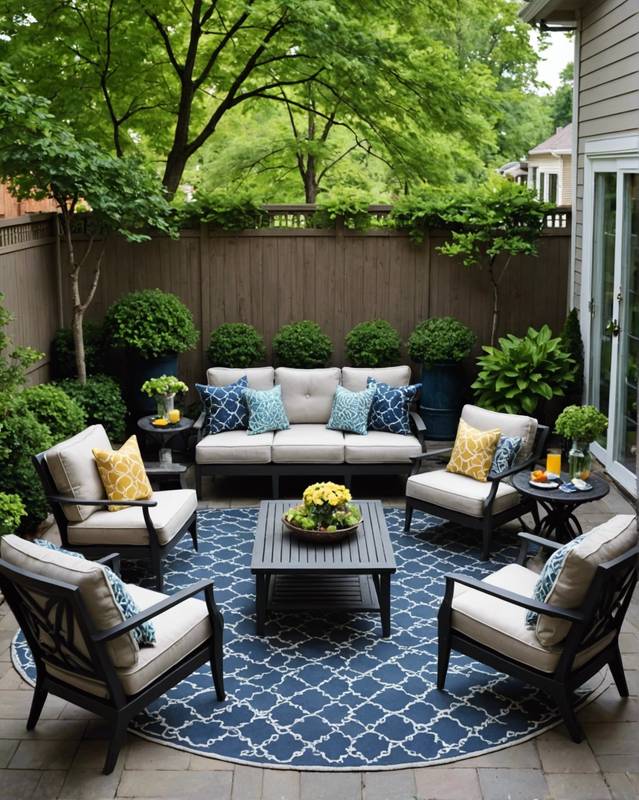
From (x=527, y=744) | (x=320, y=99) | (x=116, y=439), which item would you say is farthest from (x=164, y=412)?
(x=320, y=99)

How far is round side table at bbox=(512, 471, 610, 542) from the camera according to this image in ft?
22.0

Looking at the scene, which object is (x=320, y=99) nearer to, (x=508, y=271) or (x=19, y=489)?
(x=508, y=271)

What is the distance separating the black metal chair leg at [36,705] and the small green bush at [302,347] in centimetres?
575

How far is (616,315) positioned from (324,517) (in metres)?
3.80

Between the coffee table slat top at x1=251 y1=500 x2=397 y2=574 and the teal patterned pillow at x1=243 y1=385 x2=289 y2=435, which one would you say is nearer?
the coffee table slat top at x1=251 y1=500 x2=397 y2=574

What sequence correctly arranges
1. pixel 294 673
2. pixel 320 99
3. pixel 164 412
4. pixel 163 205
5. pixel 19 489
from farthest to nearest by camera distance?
pixel 320 99
pixel 163 205
pixel 164 412
pixel 19 489
pixel 294 673

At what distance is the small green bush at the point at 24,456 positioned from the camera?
270 inches

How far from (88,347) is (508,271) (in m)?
4.46

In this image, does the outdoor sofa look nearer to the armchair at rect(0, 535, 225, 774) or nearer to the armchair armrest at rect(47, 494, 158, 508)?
the armchair armrest at rect(47, 494, 158, 508)

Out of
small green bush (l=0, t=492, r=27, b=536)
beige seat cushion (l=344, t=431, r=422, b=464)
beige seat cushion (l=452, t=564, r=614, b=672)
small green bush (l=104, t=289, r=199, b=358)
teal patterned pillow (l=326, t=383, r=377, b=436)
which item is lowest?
beige seat cushion (l=452, t=564, r=614, b=672)

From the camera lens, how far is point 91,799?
4.33 m

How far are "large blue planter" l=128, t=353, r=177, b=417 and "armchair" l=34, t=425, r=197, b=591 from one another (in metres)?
3.42

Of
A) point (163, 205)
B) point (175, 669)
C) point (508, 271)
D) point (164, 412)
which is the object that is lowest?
point (175, 669)

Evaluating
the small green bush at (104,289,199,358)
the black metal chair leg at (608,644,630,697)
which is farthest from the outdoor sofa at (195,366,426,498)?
the black metal chair leg at (608,644,630,697)
